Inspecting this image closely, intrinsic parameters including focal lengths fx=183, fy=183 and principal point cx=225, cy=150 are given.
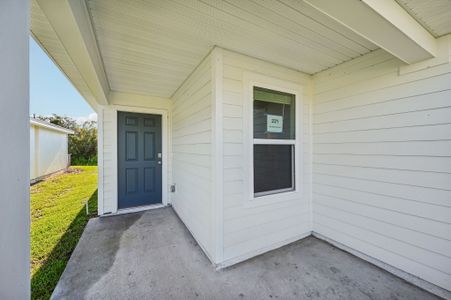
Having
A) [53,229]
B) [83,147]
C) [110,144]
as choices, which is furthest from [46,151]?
[53,229]

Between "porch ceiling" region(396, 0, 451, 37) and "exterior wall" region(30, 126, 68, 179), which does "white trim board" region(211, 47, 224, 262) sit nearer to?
"porch ceiling" region(396, 0, 451, 37)

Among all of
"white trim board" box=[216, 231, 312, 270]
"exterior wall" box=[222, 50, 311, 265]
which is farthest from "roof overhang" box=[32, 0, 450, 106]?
"white trim board" box=[216, 231, 312, 270]

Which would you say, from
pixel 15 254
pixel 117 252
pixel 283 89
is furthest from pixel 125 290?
pixel 283 89

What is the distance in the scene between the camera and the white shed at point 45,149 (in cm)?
736

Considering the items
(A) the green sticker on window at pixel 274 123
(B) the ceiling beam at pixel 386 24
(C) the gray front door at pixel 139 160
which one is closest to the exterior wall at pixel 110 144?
(C) the gray front door at pixel 139 160

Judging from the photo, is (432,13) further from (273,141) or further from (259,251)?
(259,251)

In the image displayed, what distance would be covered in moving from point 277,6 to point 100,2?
1.36m

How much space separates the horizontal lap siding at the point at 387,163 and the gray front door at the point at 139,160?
3.27 meters

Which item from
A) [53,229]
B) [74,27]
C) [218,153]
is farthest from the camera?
[53,229]

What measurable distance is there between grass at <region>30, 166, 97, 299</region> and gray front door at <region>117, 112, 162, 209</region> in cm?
78

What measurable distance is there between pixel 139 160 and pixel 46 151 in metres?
7.75

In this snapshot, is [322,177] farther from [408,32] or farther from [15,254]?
[15,254]

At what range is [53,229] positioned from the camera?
9.82 feet

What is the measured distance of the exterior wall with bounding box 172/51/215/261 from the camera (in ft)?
7.29
